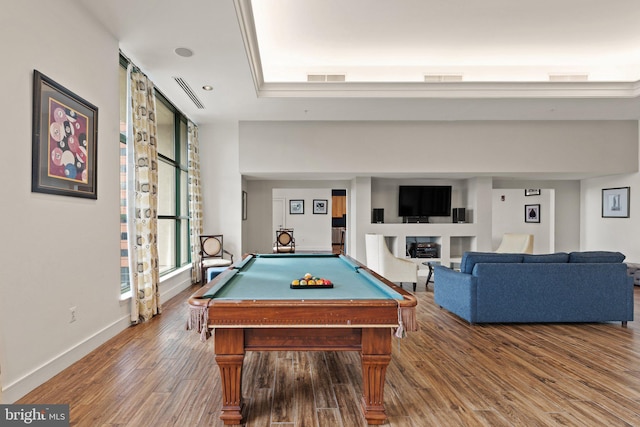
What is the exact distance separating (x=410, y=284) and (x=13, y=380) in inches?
216

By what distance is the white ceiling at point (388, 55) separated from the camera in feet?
11.5

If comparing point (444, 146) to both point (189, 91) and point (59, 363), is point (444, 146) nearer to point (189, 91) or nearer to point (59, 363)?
point (189, 91)

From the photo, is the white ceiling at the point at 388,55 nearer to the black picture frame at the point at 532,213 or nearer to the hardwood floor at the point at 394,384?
the hardwood floor at the point at 394,384

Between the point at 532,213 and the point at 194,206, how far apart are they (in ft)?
28.6

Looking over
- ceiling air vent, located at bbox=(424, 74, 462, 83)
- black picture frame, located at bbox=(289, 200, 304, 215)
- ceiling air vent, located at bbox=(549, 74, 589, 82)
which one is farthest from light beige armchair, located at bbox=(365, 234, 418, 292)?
black picture frame, located at bbox=(289, 200, 304, 215)

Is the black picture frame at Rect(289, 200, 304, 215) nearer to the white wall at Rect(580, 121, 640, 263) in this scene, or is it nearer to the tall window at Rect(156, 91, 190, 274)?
the tall window at Rect(156, 91, 190, 274)

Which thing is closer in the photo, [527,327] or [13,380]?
[13,380]

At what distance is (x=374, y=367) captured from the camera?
6.48 ft

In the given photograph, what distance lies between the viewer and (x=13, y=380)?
2184 mm

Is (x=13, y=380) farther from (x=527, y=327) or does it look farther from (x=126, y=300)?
(x=527, y=327)

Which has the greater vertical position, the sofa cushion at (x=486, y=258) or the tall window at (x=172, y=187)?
the tall window at (x=172, y=187)

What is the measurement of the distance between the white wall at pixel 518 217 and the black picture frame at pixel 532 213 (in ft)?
0.23

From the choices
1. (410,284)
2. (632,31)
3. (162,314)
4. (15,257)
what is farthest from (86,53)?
(632,31)

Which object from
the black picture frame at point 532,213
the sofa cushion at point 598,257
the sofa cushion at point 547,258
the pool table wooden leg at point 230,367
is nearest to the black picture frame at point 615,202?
the black picture frame at point 532,213
